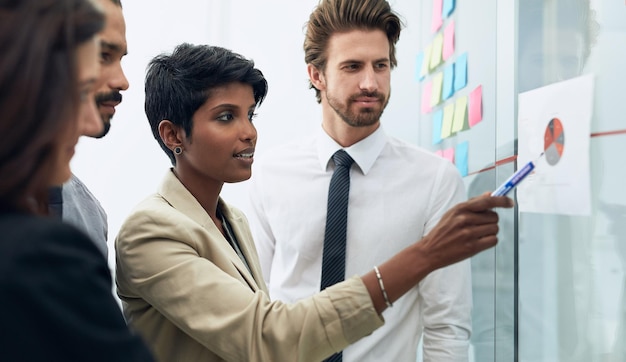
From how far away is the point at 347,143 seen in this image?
1731 mm

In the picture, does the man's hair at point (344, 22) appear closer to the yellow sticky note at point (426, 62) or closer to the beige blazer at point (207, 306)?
the yellow sticky note at point (426, 62)

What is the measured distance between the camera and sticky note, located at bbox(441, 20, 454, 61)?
1892 mm

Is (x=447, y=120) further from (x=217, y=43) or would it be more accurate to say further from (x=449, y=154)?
(x=217, y=43)

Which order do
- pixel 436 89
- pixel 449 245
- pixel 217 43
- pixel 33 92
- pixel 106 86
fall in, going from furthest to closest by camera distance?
1. pixel 217 43
2. pixel 436 89
3. pixel 106 86
4. pixel 449 245
5. pixel 33 92

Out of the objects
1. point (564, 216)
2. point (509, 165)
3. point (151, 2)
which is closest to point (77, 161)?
point (151, 2)

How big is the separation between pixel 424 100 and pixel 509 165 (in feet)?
2.46

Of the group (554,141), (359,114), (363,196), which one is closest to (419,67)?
(359,114)

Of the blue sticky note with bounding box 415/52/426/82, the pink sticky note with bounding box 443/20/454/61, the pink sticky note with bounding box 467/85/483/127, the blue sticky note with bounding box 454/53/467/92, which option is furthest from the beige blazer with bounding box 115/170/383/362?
the blue sticky note with bounding box 415/52/426/82

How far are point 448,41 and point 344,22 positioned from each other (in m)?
0.35

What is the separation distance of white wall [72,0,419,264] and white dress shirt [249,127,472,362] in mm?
680

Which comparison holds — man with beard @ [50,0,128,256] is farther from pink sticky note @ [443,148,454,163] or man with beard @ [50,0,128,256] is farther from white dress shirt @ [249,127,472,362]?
pink sticky note @ [443,148,454,163]

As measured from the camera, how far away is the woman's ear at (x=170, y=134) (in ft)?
4.19

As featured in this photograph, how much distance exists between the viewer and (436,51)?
2.06 m

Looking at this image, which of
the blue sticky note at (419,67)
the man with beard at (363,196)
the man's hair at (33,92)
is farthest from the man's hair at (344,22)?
the man's hair at (33,92)
